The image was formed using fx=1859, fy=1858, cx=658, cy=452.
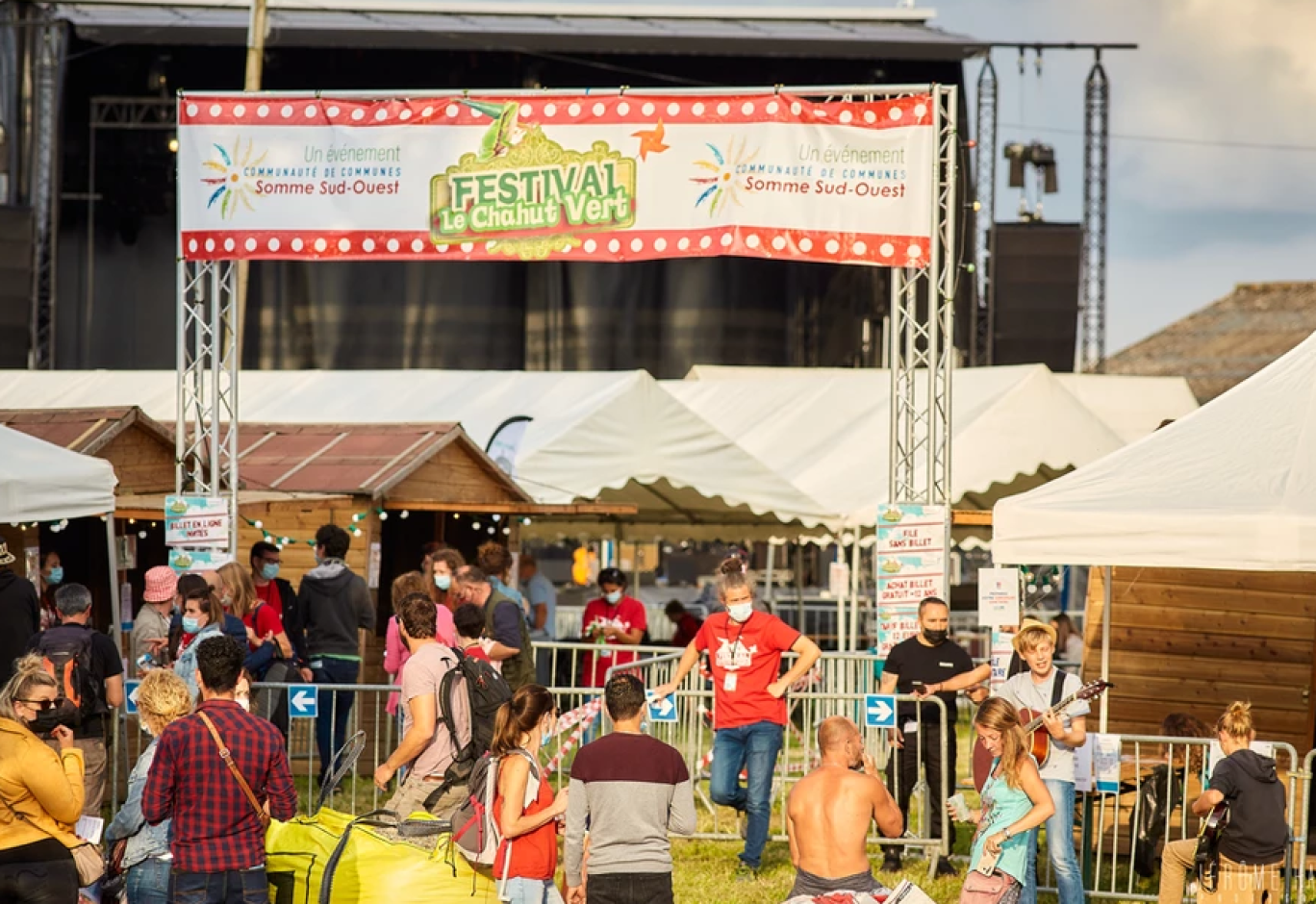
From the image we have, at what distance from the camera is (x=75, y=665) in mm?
9445

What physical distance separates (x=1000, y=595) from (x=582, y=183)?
11.8 ft

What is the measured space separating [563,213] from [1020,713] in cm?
438

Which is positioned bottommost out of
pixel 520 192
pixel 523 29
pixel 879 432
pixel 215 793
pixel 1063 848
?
pixel 1063 848

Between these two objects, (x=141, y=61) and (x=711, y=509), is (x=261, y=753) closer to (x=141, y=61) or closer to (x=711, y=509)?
(x=711, y=509)

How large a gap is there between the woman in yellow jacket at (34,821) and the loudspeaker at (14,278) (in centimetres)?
2300

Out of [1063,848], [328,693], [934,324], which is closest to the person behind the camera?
[1063,848]

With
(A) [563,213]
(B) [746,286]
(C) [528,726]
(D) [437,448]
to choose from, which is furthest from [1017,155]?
(C) [528,726]

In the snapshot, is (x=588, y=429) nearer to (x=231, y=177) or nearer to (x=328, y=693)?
(x=328, y=693)

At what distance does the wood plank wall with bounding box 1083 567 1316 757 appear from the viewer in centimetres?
1211

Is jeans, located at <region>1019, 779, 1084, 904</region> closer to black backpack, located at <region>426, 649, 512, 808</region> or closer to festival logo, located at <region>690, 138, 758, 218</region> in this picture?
black backpack, located at <region>426, 649, 512, 808</region>

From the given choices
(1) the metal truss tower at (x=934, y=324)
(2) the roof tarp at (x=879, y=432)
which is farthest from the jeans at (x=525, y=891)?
(2) the roof tarp at (x=879, y=432)

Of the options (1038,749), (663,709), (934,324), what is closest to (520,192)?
(934,324)

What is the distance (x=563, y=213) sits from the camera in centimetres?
1162

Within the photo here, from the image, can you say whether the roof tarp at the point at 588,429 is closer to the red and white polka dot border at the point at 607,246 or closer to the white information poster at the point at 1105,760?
the red and white polka dot border at the point at 607,246
